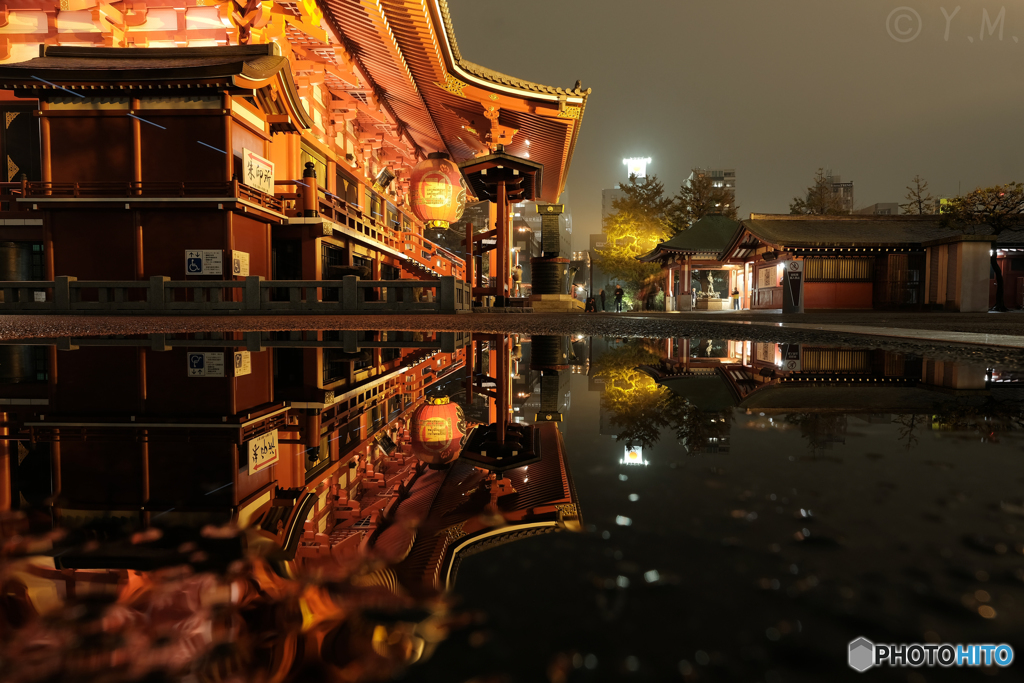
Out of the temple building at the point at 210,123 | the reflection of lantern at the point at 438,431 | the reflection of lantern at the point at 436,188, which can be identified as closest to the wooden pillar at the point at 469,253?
the reflection of lantern at the point at 436,188

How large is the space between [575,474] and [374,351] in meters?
3.60

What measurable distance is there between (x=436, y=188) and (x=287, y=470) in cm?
1335

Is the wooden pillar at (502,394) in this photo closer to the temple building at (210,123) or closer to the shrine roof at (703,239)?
the temple building at (210,123)

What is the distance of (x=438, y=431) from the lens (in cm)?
183

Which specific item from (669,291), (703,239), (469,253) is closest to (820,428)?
(469,253)

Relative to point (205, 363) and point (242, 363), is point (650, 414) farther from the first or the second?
point (205, 363)

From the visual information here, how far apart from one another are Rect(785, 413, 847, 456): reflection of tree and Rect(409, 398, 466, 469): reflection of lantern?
0.93 meters

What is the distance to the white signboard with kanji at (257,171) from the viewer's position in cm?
1033

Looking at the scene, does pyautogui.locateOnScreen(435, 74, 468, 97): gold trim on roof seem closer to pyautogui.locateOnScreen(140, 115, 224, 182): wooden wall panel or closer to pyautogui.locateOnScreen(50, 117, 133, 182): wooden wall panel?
pyautogui.locateOnScreen(140, 115, 224, 182): wooden wall panel

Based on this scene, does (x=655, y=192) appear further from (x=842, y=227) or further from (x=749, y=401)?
(x=749, y=401)

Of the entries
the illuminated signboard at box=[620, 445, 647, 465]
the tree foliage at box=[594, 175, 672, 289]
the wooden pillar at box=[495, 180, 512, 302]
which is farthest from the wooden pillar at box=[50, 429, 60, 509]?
the tree foliage at box=[594, 175, 672, 289]

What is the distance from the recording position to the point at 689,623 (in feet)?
1.84

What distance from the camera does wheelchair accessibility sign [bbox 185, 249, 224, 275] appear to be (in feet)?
33.5

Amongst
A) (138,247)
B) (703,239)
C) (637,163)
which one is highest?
(637,163)
